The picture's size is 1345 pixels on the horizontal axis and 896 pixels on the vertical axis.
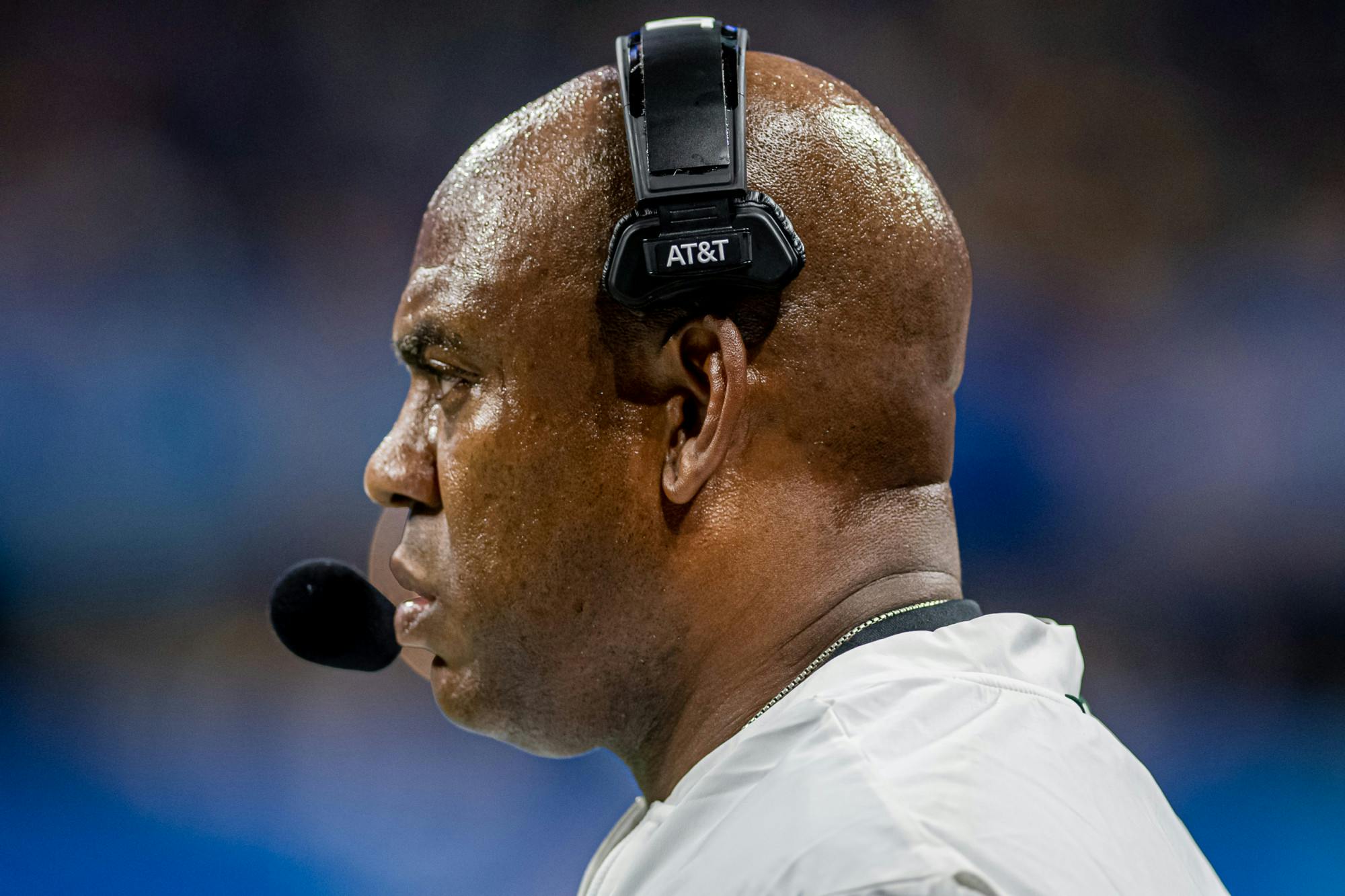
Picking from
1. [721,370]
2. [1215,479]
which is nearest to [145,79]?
[721,370]

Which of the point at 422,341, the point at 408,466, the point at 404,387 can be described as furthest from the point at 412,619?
the point at 404,387

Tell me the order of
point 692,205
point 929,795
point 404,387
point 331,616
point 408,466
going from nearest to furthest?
point 929,795 < point 692,205 < point 408,466 < point 331,616 < point 404,387

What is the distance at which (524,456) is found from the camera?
0.88 meters

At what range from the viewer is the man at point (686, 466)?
33.3 inches

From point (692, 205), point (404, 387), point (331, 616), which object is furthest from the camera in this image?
point (404, 387)

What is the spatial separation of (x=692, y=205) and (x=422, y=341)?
259 mm

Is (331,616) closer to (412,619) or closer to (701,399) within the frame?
(412,619)

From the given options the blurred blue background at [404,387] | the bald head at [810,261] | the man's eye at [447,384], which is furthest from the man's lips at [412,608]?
the blurred blue background at [404,387]

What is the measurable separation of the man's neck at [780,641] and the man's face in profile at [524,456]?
0.20 ft

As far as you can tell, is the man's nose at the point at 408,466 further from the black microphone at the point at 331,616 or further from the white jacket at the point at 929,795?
the white jacket at the point at 929,795

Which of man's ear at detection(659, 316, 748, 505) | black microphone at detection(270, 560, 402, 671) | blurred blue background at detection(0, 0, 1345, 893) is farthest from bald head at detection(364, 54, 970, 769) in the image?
blurred blue background at detection(0, 0, 1345, 893)

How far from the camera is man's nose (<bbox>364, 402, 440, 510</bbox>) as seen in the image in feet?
3.09

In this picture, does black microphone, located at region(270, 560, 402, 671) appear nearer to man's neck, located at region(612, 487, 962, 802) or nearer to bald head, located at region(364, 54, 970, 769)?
bald head, located at region(364, 54, 970, 769)

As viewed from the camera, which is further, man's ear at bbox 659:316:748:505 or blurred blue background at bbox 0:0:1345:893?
blurred blue background at bbox 0:0:1345:893
